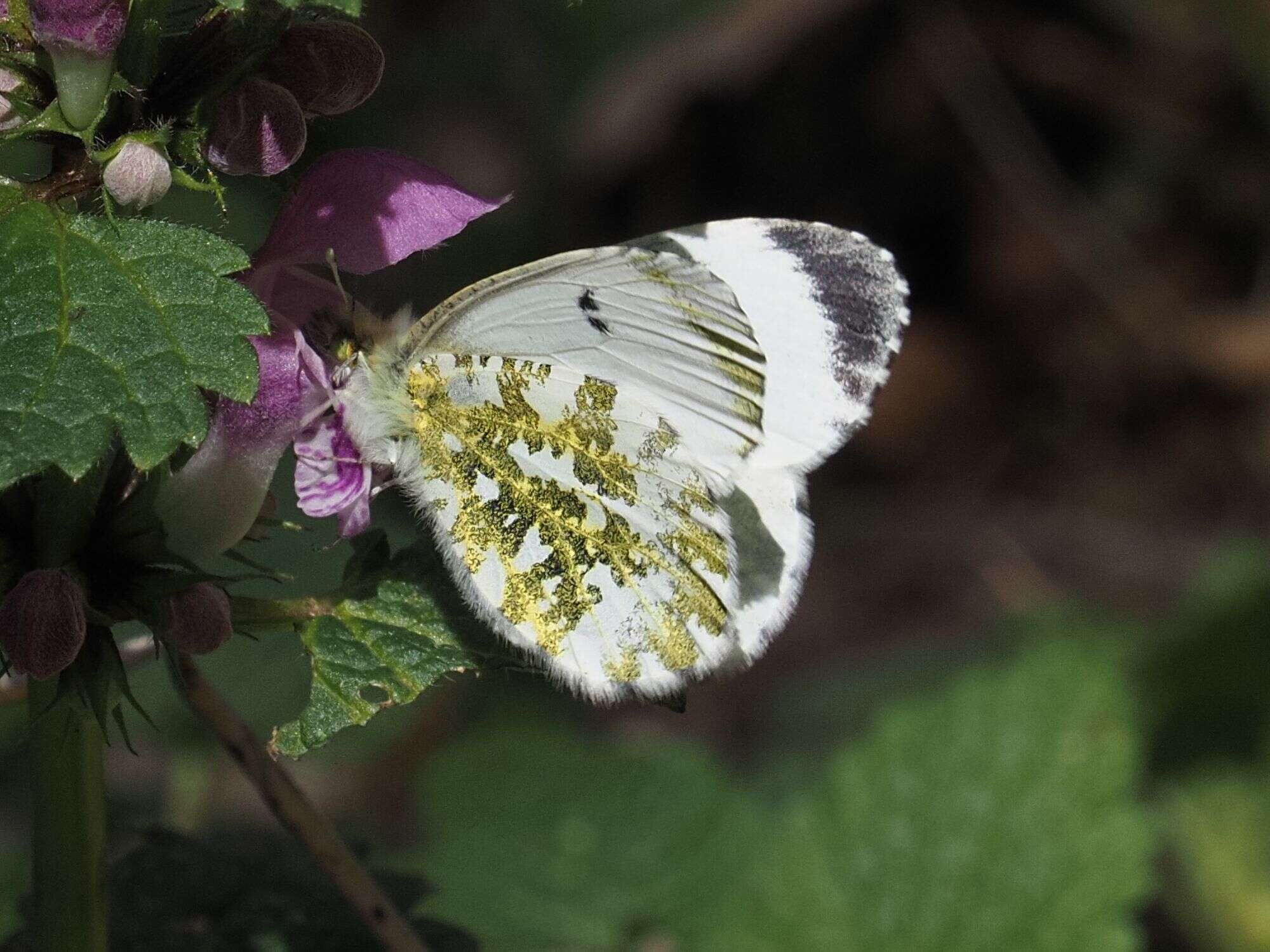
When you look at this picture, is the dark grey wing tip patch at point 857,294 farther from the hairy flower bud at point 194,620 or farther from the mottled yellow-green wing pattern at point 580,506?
the hairy flower bud at point 194,620

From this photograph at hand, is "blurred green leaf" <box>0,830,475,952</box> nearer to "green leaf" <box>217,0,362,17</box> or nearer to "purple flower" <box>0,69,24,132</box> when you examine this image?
"purple flower" <box>0,69,24,132</box>

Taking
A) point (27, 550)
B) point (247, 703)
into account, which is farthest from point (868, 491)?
point (27, 550)

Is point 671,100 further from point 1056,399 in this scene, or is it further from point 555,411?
point 555,411

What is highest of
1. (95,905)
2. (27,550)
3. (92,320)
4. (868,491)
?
(92,320)

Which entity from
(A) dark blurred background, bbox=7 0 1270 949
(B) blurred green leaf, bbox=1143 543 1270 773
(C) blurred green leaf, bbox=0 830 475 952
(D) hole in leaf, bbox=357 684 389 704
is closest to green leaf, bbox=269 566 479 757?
(D) hole in leaf, bbox=357 684 389 704

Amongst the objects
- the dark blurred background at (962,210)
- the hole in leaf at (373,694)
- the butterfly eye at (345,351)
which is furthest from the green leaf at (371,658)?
the dark blurred background at (962,210)

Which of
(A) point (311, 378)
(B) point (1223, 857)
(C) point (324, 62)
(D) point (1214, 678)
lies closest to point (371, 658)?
(A) point (311, 378)
